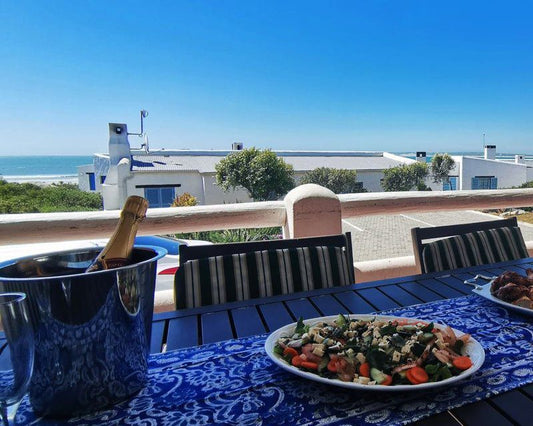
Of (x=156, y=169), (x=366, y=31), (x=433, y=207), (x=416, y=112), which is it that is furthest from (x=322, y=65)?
(x=433, y=207)

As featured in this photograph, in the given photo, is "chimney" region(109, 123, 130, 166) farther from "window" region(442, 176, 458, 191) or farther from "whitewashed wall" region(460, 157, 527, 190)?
"whitewashed wall" region(460, 157, 527, 190)

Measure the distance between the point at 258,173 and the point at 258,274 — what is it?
25.2 meters

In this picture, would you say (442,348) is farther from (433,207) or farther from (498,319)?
(433,207)

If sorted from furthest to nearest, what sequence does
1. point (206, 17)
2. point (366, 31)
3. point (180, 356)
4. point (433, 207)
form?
point (366, 31) < point (206, 17) < point (433, 207) < point (180, 356)

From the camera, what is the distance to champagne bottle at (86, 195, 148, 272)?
0.63 meters

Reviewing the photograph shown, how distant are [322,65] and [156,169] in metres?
32.4

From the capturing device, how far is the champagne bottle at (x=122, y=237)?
0.63 m

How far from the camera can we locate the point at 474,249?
1472 millimetres

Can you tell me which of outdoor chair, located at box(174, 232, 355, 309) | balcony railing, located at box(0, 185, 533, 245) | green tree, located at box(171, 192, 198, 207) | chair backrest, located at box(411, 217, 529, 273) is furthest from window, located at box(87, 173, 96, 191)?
chair backrest, located at box(411, 217, 529, 273)

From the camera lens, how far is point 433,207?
263 cm

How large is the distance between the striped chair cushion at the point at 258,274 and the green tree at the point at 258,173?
82.0ft

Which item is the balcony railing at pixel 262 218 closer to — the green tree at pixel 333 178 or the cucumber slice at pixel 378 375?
the cucumber slice at pixel 378 375

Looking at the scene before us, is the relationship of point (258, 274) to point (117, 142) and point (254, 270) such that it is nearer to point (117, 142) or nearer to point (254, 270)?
point (254, 270)

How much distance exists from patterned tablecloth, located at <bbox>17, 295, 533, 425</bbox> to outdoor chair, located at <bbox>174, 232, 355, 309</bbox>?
40cm
